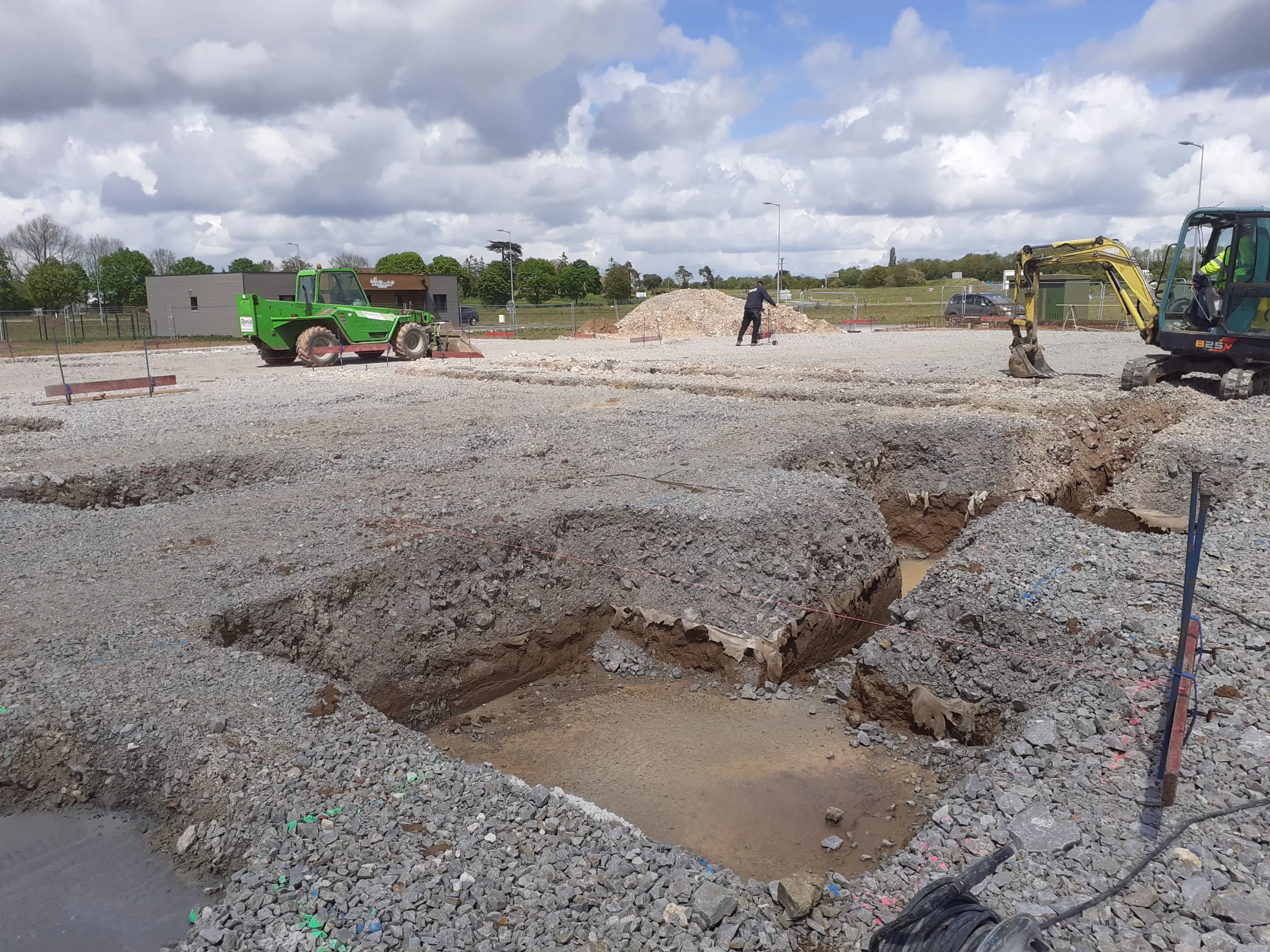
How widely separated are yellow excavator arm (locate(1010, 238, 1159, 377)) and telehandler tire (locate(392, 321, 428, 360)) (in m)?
14.5

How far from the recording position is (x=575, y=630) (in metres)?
6.92

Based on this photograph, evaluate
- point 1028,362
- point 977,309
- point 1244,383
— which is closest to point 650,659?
point 1244,383

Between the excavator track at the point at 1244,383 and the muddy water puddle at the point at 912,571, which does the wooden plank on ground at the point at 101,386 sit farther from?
the excavator track at the point at 1244,383

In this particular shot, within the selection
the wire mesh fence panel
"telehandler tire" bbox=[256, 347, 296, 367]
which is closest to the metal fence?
the wire mesh fence panel

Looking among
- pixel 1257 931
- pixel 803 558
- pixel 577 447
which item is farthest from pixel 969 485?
pixel 1257 931

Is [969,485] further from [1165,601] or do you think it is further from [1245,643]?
[1245,643]

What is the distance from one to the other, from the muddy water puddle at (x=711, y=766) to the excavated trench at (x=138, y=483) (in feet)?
15.6

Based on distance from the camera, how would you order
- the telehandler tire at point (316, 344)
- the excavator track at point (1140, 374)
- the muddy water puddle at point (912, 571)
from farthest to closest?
the telehandler tire at point (316, 344), the excavator track at point (1140, 374), the muddy water puddle at point (912, 571)

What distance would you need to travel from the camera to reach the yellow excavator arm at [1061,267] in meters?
14.2

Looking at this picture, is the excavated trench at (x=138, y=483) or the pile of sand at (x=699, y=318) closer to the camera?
the excavated trench at (x=138, y=483)

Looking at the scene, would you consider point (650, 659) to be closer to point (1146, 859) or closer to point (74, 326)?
point (1146, 859)

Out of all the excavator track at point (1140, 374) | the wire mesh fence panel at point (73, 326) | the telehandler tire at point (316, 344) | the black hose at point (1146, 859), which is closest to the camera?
the black hose at point (1146, 859)

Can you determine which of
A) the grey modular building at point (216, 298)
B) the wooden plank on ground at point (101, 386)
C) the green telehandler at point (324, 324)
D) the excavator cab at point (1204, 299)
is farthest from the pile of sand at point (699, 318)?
the wooden plank on ground at point (101, 386)

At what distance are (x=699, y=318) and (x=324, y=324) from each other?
737 inches
